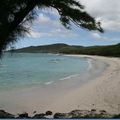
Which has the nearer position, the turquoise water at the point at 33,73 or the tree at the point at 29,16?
the tree at the point at 29,16

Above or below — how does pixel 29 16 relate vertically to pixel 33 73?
above

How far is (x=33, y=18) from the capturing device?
26.0 feet

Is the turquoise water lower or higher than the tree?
lower

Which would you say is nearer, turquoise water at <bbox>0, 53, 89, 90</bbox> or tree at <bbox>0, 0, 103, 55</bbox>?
tree at <bbox>0, 0, 103, 55</bbox>

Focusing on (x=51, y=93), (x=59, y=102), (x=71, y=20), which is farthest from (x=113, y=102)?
(x=71, y=20)

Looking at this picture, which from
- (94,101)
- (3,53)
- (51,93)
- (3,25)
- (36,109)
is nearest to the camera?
(3,25)

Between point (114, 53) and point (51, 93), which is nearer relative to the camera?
point (51, 93)

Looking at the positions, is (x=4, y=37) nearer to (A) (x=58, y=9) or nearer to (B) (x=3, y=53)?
(B) (x=3, y=53)

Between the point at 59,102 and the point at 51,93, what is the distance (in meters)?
4.03

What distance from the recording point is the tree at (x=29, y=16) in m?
7.61

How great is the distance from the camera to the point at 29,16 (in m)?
7.91

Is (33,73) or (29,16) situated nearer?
(29,16)

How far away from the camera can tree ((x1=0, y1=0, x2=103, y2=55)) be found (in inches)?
300

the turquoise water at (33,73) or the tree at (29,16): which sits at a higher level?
the tree at (29,16)
